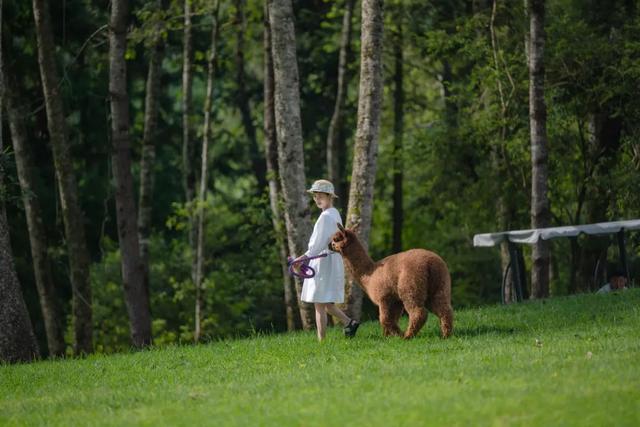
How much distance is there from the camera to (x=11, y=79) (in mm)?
25500

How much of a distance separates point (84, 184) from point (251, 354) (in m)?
18.8

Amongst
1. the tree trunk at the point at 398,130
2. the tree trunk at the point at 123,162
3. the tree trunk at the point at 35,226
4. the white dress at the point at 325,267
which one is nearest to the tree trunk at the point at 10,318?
the tree trunk at the point at 123,162

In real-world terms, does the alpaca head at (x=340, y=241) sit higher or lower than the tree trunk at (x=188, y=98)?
lower

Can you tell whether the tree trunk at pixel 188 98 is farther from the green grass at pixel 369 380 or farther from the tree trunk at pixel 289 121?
the green grass at pixel 369 380

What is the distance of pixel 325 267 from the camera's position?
14836 millimetres

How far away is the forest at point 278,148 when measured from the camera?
21.6 meters

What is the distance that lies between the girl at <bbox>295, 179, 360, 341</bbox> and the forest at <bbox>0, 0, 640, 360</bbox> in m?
3.69

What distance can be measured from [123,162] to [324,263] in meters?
7.89

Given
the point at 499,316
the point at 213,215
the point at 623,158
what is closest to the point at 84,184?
the point at 213,215

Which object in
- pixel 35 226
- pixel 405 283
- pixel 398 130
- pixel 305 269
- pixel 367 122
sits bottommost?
pixel 405 283

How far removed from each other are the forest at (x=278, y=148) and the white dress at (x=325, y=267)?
371cm

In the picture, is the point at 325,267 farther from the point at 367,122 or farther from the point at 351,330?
the point at 367,122

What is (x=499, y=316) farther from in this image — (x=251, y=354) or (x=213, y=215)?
(x=213, y=215)

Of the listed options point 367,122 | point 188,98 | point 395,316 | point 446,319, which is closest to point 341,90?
point 188,98
